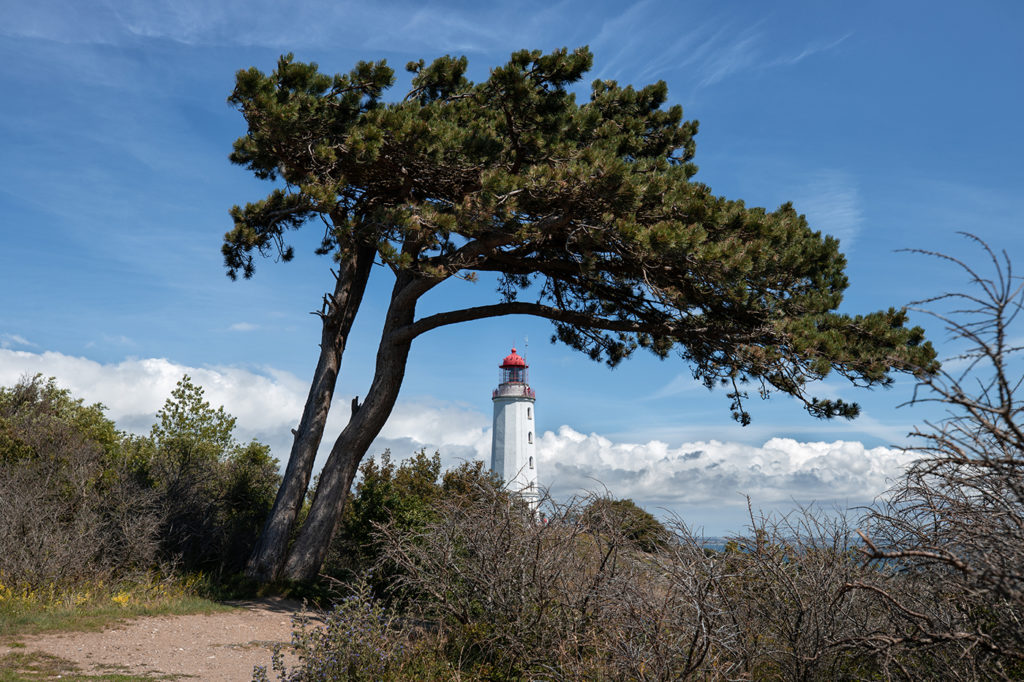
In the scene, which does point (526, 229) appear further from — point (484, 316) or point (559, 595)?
point (559, 595)

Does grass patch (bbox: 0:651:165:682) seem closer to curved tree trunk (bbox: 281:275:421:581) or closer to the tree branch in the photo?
curved tree trunk (bbox: 281:275:421:581)

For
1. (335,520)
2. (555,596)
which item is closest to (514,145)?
(335,520)

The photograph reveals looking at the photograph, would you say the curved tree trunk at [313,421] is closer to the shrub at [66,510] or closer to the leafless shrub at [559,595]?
the shrub at [66,510]

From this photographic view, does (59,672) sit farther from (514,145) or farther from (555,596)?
(514,145)

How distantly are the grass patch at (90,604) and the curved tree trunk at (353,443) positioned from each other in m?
1.79

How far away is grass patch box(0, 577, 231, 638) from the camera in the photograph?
9383mm

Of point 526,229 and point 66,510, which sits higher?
point 526,229

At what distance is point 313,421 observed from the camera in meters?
14.0

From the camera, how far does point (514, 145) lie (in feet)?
40.7

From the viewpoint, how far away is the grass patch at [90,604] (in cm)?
938

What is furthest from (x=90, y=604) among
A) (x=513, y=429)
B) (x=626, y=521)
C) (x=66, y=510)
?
(x=513, y=429)

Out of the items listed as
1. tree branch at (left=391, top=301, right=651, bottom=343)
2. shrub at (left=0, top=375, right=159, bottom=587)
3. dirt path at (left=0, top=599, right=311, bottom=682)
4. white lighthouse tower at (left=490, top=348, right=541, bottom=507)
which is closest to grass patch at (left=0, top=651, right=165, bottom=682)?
dirt path at (left=0, top=599, right=311, bottom=682)

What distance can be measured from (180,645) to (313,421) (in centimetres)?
532

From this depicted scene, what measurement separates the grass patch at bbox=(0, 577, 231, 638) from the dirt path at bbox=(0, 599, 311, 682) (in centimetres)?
27
